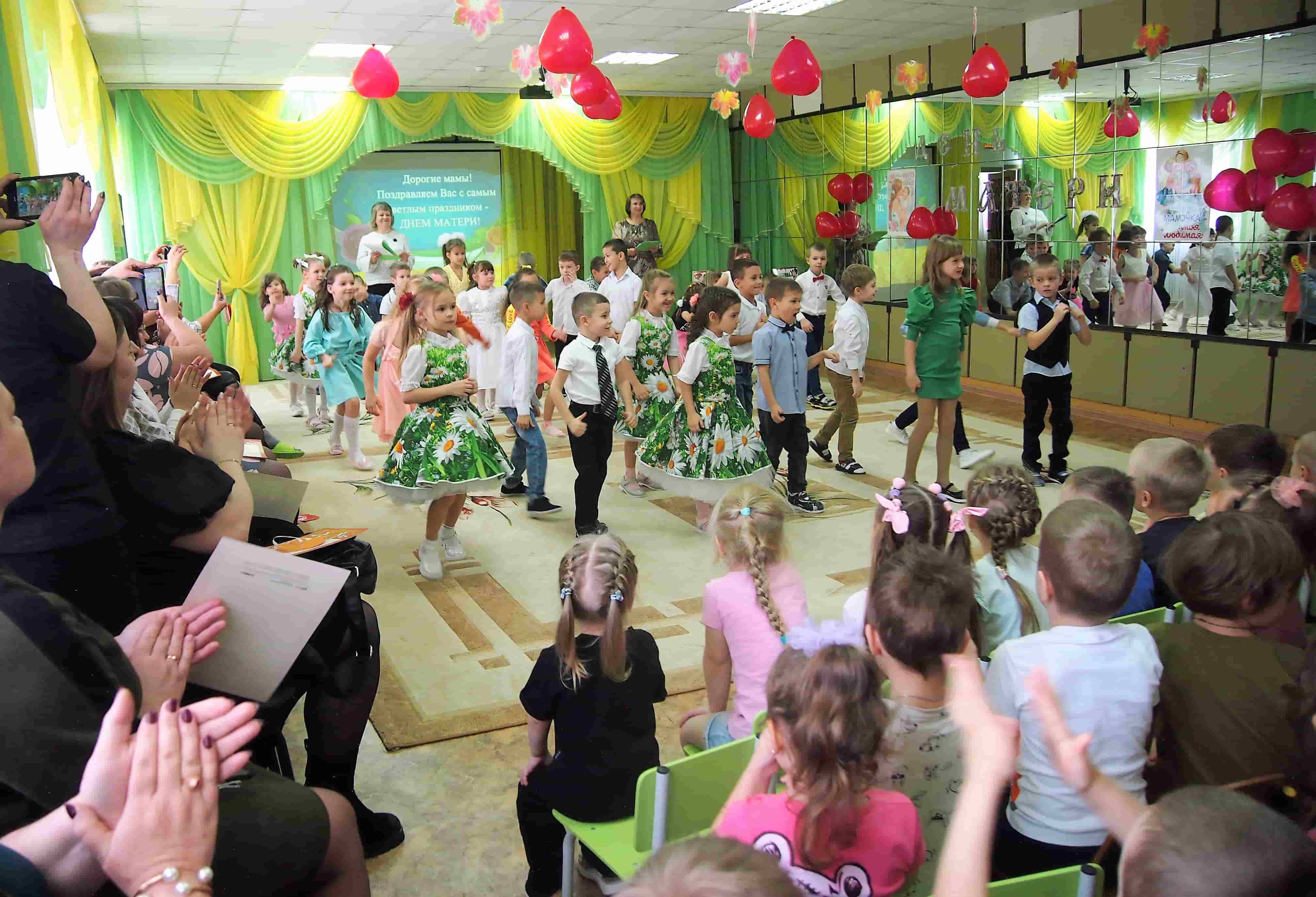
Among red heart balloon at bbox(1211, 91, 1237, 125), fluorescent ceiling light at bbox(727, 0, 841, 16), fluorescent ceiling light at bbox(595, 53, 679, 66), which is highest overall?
fluorescent ceiling light at bbox(595, 53, 679, 66)

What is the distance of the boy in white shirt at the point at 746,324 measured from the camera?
19.5 ft

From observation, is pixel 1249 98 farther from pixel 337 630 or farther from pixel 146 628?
pixel 146 628

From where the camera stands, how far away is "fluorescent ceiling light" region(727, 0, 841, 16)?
295 inches

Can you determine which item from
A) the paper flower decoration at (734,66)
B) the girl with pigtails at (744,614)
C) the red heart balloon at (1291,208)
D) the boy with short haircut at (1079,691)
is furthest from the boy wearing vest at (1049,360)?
the boy with short haircut at (1079,691)

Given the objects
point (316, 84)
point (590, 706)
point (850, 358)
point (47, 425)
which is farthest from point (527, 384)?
point (316, 84)

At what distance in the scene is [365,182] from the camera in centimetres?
1215

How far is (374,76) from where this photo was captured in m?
6.34

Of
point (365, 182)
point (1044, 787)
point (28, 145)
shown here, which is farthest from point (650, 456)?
point (365, 182)

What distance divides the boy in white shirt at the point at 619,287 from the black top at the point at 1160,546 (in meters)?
5.40

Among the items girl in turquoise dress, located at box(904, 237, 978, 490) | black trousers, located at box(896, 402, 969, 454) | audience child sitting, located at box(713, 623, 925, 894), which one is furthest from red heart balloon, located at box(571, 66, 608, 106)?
audience child sitting, located at box(713, 623, 925, 894)

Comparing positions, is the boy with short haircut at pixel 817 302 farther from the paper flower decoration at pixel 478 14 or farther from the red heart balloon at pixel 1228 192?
the paper flower decoration at pixel 478 14

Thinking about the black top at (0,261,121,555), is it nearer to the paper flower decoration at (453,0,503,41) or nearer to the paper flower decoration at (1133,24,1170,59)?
the paper flower decoration at (453,0,503,41)

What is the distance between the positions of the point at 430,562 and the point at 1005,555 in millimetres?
2762

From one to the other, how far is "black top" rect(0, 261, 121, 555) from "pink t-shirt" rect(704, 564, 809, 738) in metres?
1.31
